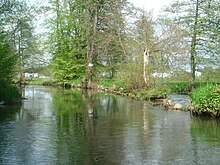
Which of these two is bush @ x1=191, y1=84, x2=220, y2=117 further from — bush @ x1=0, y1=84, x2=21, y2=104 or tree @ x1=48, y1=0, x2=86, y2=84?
tree @ x1=48, y1=0, x2=86, y2=84

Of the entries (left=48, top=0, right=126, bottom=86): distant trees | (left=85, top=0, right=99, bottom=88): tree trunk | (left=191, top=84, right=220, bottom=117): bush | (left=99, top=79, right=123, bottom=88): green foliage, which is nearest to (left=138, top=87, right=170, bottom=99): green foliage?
(left=99, top=79, right=123, bottom=88): green foliage

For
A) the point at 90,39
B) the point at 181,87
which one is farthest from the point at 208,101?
the point at 90,39

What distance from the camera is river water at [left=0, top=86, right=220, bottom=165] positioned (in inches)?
362

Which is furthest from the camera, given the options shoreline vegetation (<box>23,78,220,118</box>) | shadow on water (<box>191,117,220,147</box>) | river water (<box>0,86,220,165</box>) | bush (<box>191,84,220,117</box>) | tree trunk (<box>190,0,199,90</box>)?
tree trunk (<box>190,0,199,90</box>)

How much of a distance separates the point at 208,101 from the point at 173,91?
1744cm

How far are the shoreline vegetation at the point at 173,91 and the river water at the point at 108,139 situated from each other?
75 cm

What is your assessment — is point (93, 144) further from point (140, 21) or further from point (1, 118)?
point (140, 21)

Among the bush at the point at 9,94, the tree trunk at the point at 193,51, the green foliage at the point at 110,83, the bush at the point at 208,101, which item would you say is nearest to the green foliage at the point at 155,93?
the tree trunk at the point at 193,51

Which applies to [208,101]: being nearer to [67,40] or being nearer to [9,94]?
[9,94]

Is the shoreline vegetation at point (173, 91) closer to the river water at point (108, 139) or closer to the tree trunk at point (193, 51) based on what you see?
the tree trunk at point (193, 51)

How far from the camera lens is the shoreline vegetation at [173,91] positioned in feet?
54.5

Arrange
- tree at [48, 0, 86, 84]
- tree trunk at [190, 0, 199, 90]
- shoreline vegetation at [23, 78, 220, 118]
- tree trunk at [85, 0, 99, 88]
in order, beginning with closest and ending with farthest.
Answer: shoreline vegetation at [23, 78, 220, 118], tree trunk at [190, 0, 199, 90], tree trunk at [85, 0, 99, 88], tree at [48, 0, 86, 84]

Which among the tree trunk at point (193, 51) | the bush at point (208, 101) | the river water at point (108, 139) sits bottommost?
the river water at point (108, 139)

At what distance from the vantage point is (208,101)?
16484 millimetres
